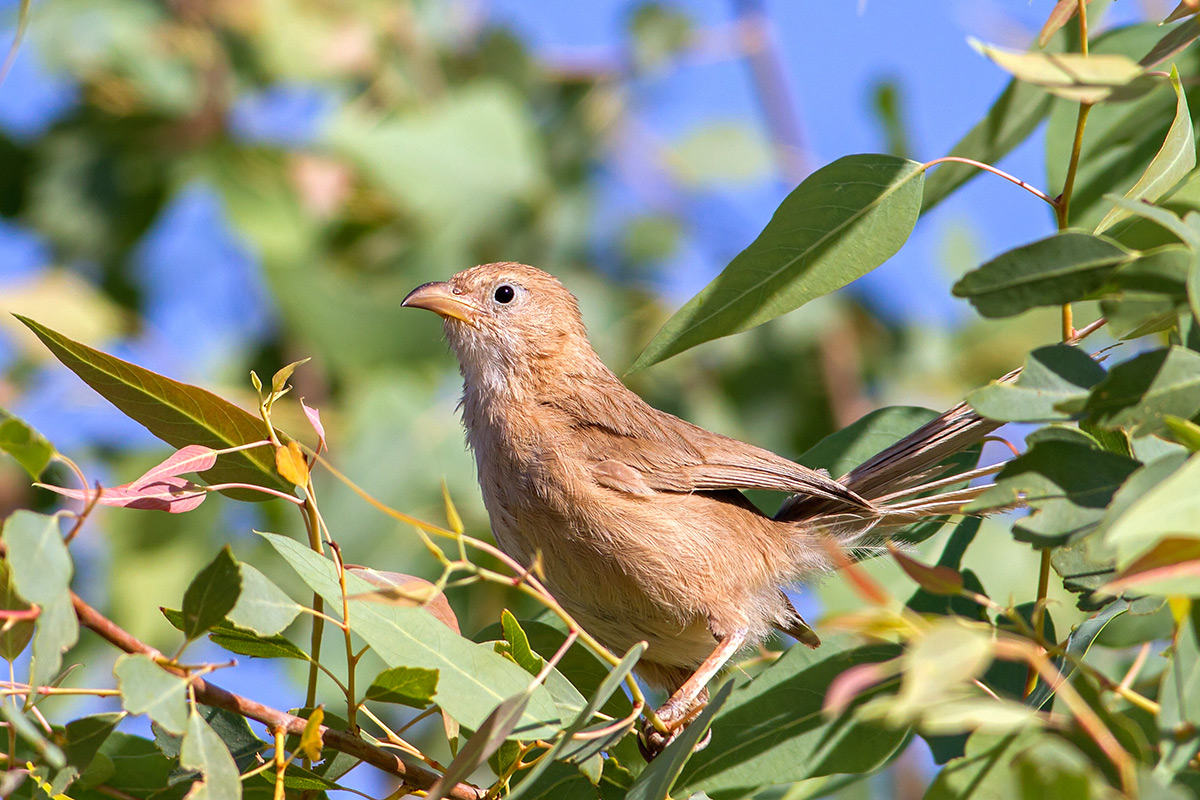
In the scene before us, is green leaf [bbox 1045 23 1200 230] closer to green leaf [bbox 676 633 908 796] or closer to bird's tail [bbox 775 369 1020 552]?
bird's tail [bbox 775 369 1020 552]

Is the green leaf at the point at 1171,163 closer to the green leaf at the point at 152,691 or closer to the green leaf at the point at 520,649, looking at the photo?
the green leaf at the point at 520,649

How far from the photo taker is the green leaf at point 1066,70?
64.1 inches

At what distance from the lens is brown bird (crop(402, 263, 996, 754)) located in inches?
136

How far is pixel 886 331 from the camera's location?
658cm

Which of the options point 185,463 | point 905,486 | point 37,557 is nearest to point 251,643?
point 185,463

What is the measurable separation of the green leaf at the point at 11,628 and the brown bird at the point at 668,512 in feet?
5.23

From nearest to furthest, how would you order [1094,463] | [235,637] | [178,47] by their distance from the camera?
[1094,463]
[235,637]
[178,47]

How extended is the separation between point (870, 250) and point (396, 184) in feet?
12.5

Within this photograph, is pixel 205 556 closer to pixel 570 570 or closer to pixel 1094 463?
pixel 570 570

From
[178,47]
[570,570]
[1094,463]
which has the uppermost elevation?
[178,47]

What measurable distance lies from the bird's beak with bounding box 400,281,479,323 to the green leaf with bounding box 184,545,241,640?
8.26 feet

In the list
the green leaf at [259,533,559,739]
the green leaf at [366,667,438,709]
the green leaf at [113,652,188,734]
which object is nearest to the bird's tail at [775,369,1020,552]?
the green leaf at [259,533,559,739]

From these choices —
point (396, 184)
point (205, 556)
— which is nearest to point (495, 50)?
point (396, 184)

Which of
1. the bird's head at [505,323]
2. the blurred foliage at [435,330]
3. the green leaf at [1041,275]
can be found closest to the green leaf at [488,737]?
the blurred foliage at [435,330]
